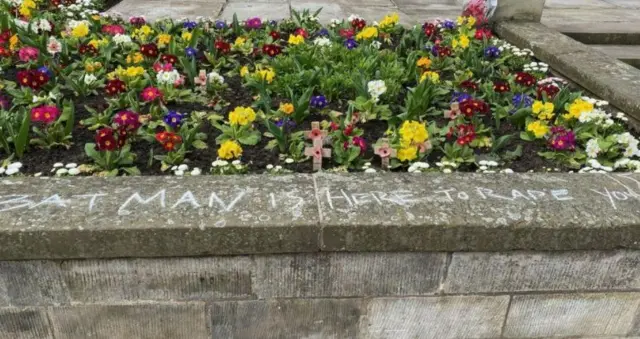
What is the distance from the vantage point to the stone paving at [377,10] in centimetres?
569

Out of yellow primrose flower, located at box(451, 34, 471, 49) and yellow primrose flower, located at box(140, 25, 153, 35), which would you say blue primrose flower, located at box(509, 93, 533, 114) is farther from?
yellow primrose flower, located at box(140, 25, 153, 35)

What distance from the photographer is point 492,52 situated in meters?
4.20

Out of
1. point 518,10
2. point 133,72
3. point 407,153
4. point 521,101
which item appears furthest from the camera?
point 518,10

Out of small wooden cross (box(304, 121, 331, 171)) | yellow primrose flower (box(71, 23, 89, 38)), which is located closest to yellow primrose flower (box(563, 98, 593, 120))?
small wooden cross (box(304, 121, 331, 171))

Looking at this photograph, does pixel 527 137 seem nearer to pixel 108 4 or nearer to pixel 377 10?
pixel 377 10

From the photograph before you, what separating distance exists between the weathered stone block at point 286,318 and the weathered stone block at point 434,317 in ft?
0.28

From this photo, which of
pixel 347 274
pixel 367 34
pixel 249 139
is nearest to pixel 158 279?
pixel 347 274

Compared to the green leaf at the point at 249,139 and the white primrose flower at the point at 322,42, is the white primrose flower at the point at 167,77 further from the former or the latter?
the white primrose flower at the point at 322,42

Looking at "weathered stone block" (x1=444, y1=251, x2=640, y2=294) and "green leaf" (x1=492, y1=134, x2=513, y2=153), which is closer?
"weathered stone block" (x1=444, y1=251, x2=640, y2=294)

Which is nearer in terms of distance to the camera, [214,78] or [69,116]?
[69,116]

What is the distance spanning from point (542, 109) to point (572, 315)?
122cm

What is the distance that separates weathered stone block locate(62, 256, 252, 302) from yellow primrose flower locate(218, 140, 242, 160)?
0.70m

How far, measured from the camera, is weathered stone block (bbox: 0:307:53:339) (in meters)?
2.15

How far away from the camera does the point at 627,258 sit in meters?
2.21
